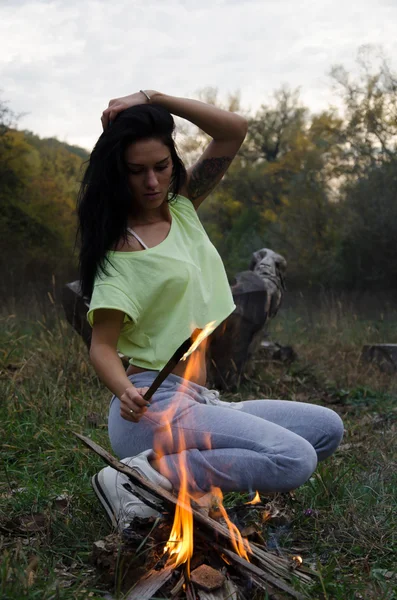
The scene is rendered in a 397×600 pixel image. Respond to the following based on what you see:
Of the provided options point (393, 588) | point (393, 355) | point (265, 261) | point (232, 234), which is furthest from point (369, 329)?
point (232, 234)

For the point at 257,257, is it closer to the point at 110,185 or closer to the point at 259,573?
the point at 110,185

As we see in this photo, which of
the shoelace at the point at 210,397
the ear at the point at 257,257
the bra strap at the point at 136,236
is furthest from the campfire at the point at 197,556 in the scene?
the ear at the point at 257,257

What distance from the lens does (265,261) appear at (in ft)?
21.3

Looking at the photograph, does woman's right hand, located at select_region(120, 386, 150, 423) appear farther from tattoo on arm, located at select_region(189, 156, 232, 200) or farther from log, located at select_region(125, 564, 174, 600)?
tattoo on arm, located at select_region(189, 156, 232, 200)

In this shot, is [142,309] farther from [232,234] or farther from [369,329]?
[232,234]

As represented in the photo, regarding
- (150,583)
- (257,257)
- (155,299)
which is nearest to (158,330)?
(155,299)

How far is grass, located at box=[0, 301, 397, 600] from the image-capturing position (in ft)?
7.91

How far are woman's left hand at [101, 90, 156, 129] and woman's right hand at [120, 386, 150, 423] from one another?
1.07 m

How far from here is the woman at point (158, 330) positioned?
264 cm

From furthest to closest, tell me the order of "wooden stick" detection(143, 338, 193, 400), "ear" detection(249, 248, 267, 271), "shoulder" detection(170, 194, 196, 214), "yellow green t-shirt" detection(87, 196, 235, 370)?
"ear" detection(249, 248, 267, 271) < "shoulder" detection(170, 194, 196, 214) < "yellow green t-shirt" detection(87, 196, 235, 370) < "wooden stick" detection(143, 338, 193, 400)

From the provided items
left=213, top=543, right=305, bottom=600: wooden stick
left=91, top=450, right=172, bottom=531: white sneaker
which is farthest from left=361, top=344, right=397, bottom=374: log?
left=213, top=543, right=305, bottom=600: wooden stick

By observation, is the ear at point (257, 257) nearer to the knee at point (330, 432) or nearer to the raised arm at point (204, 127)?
the raised arm at point (204, 127)

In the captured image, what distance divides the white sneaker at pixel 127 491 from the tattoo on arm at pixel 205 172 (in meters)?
1.27

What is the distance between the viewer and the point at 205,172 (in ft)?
10.8
